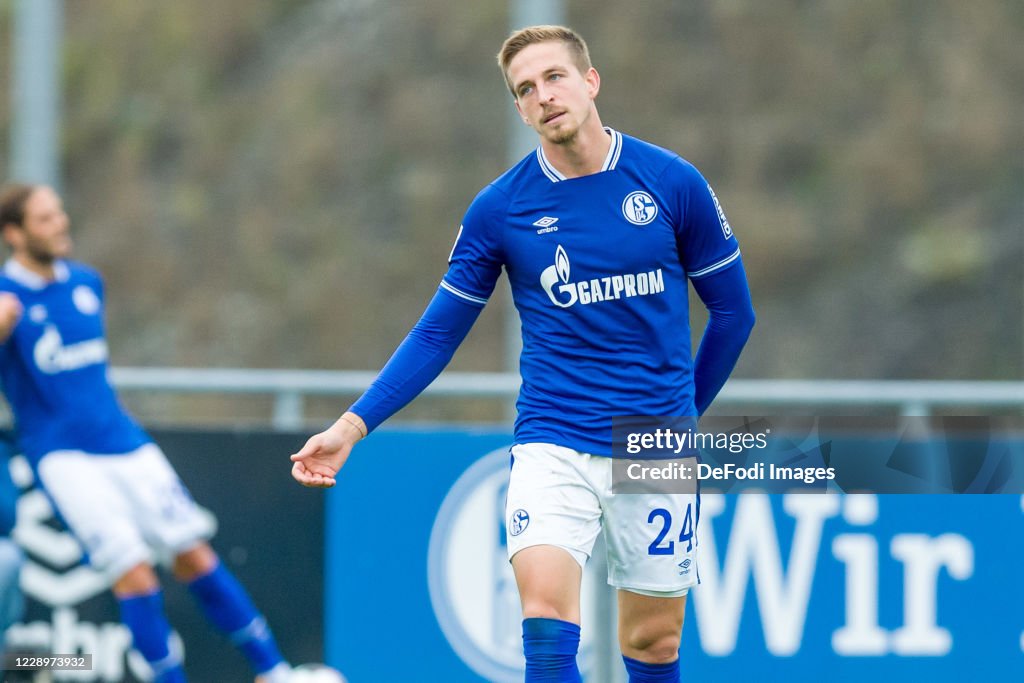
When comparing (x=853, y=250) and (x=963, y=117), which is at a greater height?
(x=963, y=117)

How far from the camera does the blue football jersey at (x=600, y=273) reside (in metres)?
4.70

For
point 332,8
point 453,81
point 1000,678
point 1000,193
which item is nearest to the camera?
point 1000,678

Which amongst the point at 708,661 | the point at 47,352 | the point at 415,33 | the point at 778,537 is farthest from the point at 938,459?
the point at 415,33

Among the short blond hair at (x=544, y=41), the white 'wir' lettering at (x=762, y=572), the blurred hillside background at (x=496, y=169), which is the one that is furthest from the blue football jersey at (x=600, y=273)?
the blurred hillside background at (x=496, y=169)

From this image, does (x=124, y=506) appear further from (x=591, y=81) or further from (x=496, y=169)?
(x=496, y=169)

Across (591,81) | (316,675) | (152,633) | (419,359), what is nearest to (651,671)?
(419,359)

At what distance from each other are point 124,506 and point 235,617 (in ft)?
2.29

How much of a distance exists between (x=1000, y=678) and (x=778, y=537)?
1.06 m

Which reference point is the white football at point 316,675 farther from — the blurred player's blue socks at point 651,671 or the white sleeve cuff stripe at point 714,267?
the white sleeve cuff stripe at point 714,267

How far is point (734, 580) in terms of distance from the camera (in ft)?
21.6

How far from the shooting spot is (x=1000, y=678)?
Answer: 6371 millimetres

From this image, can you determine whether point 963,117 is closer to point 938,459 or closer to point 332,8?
point 332,8

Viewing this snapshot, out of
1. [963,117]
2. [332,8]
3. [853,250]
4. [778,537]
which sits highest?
[332,8]

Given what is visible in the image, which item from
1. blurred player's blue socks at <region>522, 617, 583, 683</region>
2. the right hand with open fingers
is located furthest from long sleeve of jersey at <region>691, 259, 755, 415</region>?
the right hand with open fingers
